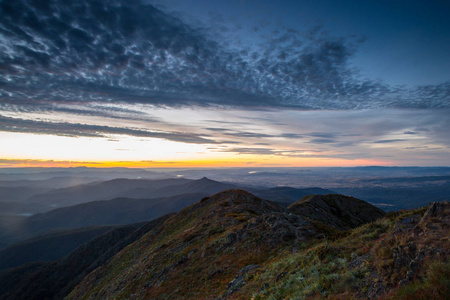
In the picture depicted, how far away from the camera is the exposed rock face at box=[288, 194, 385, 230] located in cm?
6644

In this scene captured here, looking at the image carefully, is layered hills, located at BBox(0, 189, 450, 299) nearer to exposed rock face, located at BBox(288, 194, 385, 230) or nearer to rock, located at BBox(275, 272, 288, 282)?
rock, located at BBox(275, 272, 288, 282)

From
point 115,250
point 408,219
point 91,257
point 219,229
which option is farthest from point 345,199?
point 91,257

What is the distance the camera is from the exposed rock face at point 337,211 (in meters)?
66.4

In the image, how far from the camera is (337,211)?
251 feet

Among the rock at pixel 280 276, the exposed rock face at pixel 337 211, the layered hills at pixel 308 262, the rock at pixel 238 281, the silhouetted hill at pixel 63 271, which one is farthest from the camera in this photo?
the silhouetted hill at pixel 63 271

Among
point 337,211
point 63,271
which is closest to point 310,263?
point 337,211

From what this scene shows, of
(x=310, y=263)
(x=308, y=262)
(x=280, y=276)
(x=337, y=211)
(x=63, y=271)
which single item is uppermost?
(x=310, y=263)

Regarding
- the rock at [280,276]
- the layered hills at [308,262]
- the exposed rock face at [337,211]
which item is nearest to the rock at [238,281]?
the layered hills at [308,262]

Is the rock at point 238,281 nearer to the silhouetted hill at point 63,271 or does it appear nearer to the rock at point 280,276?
the rock at point 280,276

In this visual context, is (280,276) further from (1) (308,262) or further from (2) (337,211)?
(2) (337,211)

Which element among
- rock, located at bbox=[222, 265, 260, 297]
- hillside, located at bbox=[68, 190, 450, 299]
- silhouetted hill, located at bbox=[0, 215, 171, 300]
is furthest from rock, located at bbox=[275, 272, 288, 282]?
silhouetted hill, located at bbox=[0, 215, 171, 300]

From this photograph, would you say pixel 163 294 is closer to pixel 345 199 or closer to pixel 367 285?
pixel 367 285

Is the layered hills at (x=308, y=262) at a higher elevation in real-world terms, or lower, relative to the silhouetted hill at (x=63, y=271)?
higher

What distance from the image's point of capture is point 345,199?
284 feet
